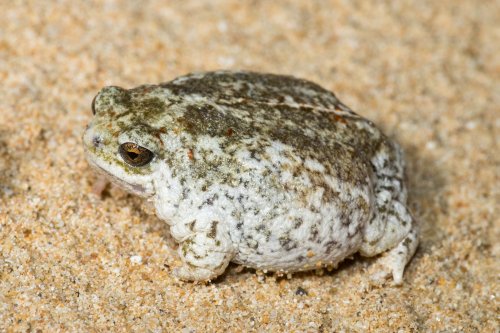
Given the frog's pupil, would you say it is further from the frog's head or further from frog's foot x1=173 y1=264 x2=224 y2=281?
frog's foot x1=173 y1=264 x2=224 y2=281

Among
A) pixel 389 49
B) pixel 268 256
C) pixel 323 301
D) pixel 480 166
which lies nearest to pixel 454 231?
pixel 480 166

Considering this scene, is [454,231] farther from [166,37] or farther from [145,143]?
[166,37]

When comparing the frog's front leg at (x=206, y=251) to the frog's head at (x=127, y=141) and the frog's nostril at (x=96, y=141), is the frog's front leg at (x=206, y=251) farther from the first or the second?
the frog's nostril at (x=96, y=141)

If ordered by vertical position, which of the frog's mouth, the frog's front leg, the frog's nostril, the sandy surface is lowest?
the sandy surface

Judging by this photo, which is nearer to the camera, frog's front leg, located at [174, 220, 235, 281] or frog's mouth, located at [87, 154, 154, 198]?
frog's front leg, located at [174, 220, 235, 281]

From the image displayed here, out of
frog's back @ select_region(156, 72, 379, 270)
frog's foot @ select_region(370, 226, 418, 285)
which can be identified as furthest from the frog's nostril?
frog's foot @ select_region(370, 226, 418, 285)

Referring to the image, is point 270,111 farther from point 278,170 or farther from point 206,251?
point 206,251

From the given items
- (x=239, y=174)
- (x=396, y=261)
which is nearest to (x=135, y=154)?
(x=239, y=174)
